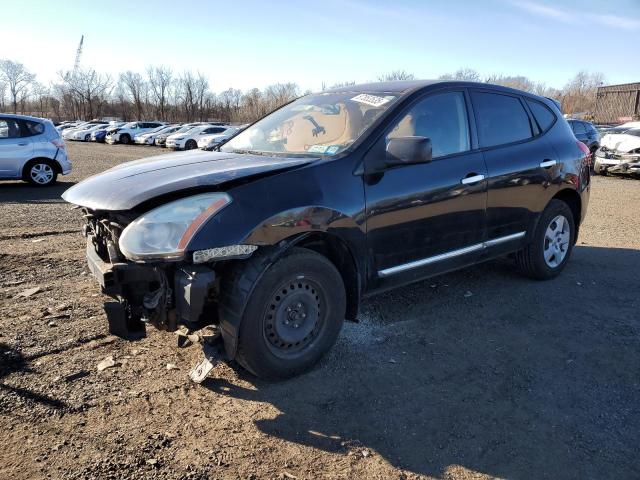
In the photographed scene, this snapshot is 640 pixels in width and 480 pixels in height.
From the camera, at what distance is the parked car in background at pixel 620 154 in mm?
15023

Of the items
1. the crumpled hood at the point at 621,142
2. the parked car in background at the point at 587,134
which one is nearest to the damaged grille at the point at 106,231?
the crumpled hood at the point at 621,142

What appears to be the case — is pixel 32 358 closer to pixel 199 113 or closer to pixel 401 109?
pixel 401 109

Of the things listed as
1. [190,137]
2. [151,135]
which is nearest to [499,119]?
[190,137]

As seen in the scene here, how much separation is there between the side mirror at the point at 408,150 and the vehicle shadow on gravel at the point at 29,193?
8.19m

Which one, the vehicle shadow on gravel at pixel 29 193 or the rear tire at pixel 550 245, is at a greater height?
the vehicle shadow on gravel at pixel 29 193

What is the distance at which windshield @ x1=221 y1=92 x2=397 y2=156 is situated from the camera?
357cm

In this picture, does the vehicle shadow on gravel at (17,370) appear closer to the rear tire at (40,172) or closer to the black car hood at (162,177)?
the black car hood at (162,177)

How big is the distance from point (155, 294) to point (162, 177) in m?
0.72

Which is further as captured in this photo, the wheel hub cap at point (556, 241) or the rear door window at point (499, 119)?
the wheel hub cap at point (556, 241)

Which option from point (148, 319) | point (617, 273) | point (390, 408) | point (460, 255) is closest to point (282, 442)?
point (390, 408)

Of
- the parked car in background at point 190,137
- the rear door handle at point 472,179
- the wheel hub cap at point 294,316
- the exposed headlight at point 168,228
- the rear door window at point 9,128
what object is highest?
the parked car in background at point 190,137

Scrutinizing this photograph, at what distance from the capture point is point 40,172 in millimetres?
11586

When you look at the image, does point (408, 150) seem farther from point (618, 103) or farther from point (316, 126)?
point (618, 103)

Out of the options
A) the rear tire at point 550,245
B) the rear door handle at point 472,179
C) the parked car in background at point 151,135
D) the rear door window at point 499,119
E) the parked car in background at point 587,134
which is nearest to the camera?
the rear door handle at point 472,179
